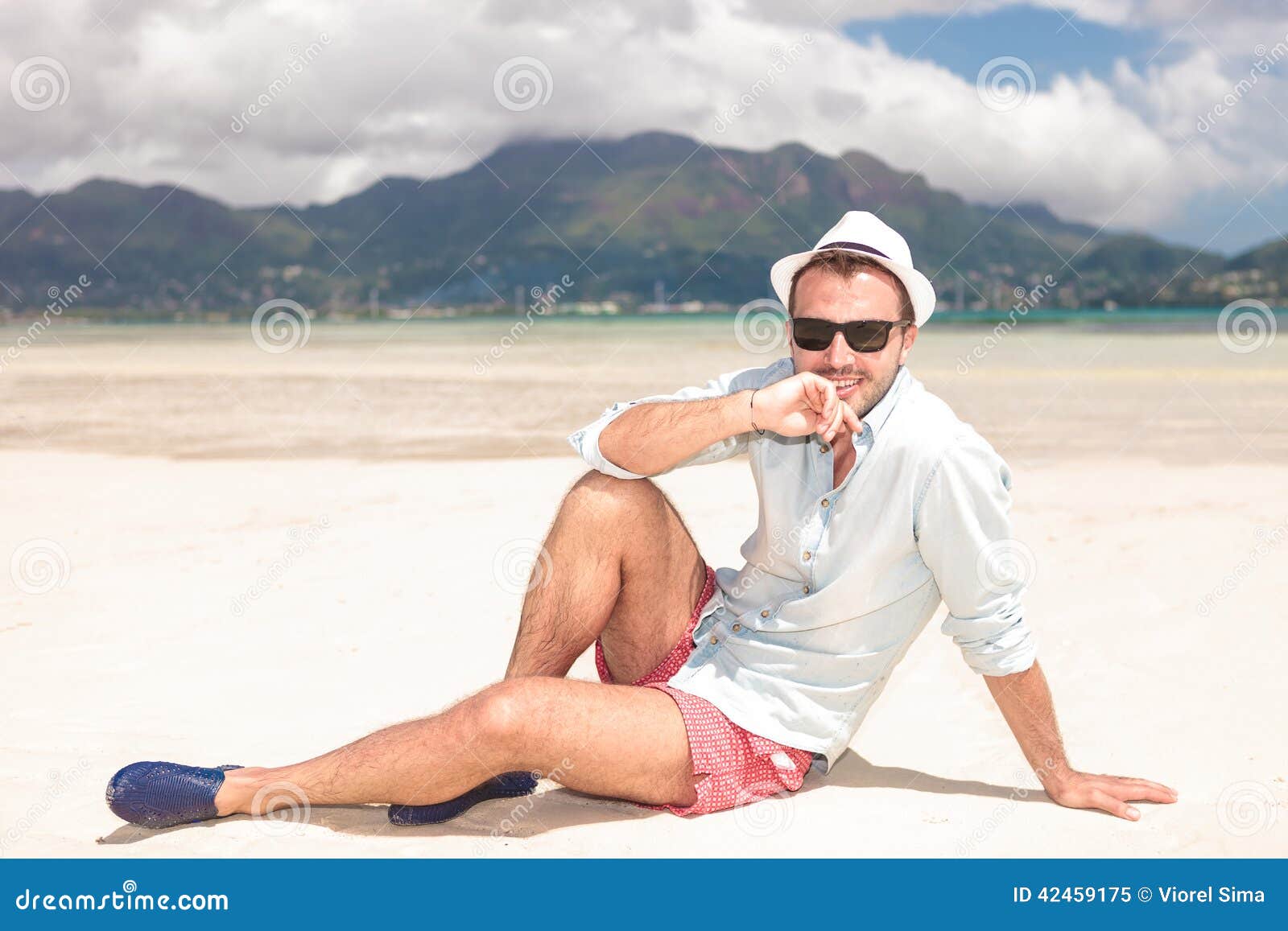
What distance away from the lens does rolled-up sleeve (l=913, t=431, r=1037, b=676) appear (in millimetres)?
2730

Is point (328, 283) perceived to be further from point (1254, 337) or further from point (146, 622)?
point (146, 622)

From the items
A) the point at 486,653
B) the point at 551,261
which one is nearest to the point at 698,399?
the point at 486,653

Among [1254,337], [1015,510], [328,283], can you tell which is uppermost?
[328,283]

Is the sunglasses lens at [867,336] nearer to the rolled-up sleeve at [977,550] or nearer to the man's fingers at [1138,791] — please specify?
the rolled-up sleeve at [977,550]

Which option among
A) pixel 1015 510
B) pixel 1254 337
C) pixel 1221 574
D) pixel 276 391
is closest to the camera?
pixel 1221 574

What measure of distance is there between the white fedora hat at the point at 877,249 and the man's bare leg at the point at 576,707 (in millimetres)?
801

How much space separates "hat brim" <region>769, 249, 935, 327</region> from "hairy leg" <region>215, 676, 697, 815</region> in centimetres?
118

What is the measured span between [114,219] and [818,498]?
222998 mm

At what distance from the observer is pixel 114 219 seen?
655 feet

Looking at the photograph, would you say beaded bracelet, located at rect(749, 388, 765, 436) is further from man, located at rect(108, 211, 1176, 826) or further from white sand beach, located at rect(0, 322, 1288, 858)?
white sand beach, located at rect(0, 322, 1288, 858)

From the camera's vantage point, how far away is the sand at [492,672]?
2938 mm

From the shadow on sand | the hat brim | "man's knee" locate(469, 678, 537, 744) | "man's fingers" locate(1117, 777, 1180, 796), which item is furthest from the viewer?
"man's fingers" locate(1117, 777, 1180, 796)

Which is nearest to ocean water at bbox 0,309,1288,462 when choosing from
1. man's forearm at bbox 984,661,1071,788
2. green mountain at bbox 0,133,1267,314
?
man's forearm at bbox 984,661,1071,788

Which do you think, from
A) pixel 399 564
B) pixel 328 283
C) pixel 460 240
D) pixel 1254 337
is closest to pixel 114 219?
pixel 460 240
